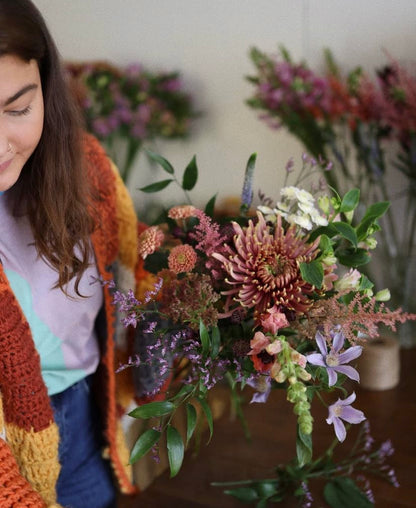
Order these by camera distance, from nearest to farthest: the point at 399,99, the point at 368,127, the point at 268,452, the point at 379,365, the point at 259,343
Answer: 1. the point at 259,343
2. the point at 268,452
3. the point at 379,365
4. the point at 399,99
5. the point at 368,127

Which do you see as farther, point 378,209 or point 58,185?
point 58,185

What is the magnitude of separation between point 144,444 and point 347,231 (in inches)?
12.8

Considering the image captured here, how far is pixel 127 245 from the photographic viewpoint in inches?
40.3

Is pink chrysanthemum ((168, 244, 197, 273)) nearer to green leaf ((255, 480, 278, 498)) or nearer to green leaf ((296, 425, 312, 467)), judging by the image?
green leaf ((296, 425, 312, 467))

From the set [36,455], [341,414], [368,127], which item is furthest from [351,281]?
[368,127]

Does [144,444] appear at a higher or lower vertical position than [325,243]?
lower

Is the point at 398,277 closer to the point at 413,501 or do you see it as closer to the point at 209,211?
the point at 413,501

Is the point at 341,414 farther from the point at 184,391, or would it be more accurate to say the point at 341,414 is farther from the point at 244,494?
the point at 244,494

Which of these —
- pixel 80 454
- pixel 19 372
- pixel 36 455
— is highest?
pixel 19 372

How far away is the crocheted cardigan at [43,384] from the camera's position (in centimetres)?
78

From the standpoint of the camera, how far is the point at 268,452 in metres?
0.99

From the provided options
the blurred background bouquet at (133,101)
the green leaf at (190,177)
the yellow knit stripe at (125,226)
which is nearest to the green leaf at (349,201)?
the green leaf at (190,177)

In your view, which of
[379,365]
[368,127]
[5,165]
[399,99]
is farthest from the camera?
[368,127]

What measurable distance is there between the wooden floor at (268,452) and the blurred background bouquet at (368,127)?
355 millimetres
